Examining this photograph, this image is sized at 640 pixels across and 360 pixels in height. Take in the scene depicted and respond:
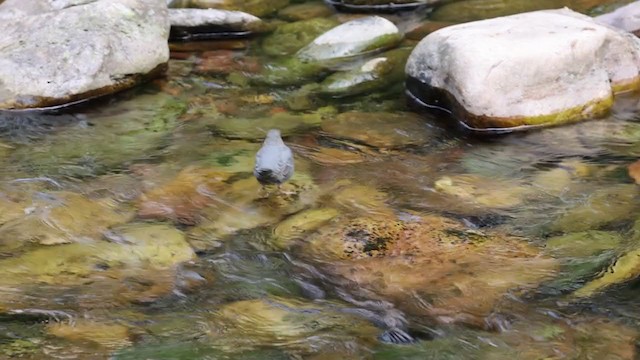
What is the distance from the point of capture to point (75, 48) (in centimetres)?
658

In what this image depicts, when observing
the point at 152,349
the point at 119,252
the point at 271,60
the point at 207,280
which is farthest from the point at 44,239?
the point at 271,60

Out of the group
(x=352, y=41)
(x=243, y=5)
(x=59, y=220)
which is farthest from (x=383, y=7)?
(x=59, y=220)

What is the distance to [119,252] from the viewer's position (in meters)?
4.19

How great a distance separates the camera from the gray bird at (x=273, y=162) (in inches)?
182

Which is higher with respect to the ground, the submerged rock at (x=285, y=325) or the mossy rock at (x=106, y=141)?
the mossy rock at (x=106, y=141)

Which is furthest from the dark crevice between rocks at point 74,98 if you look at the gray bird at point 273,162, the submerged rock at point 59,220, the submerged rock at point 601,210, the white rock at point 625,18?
the white rock at point 625,18

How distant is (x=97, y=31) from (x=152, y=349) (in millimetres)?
4175

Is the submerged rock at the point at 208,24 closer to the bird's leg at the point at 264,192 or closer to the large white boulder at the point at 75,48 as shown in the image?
the large white boulder at the point at 75,48

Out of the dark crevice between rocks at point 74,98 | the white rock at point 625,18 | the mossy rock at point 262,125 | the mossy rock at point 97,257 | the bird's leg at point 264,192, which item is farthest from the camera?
the white rock at point 625,18

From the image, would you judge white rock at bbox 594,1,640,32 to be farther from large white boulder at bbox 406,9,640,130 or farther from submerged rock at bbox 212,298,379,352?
submerged rock at bbox 212,298,379,352

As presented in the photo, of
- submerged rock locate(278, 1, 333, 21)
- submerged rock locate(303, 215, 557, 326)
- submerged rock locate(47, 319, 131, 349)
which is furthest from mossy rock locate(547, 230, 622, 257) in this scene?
submerged rock locate(278, 1, 333, 21)

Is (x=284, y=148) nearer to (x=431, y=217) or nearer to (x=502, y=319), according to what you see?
(x=431, y=217)

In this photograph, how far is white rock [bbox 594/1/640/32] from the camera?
7.31 m

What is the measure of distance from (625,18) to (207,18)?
4.27 meters
